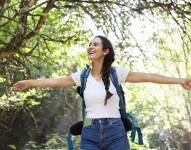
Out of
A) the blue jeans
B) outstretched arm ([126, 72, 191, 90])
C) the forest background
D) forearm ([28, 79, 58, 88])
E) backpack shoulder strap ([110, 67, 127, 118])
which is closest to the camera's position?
the blue jeans

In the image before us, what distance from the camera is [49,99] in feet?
73.5

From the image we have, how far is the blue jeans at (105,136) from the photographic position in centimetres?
427

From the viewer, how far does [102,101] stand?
4328 mm

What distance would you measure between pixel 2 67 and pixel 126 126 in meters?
3.45

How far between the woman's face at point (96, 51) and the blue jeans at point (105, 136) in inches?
24.3

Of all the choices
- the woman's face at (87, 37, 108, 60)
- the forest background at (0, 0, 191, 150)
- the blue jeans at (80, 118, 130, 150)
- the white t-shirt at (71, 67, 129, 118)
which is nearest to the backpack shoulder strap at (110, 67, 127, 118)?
the white t-shirt at (71, 67, 129, 118)

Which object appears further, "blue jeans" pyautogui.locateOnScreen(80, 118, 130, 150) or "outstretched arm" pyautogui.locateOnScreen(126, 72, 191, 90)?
"outstretched arm" pyautogui.locateOnScreen(126, 72, 191, 90)

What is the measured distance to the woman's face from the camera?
4605 millimetres

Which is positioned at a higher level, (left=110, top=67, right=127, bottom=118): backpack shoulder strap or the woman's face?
the woman's face

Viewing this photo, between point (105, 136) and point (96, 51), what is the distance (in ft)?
2.61

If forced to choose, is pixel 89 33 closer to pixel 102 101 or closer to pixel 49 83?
pixel 49 83

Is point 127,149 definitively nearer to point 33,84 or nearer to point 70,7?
point 33,84

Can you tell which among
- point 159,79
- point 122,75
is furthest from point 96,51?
point 159,79

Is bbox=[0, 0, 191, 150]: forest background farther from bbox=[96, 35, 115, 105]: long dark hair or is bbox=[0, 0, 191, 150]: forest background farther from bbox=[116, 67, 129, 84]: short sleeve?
bbox=[116, 67, 129, 84]: short sleeve
